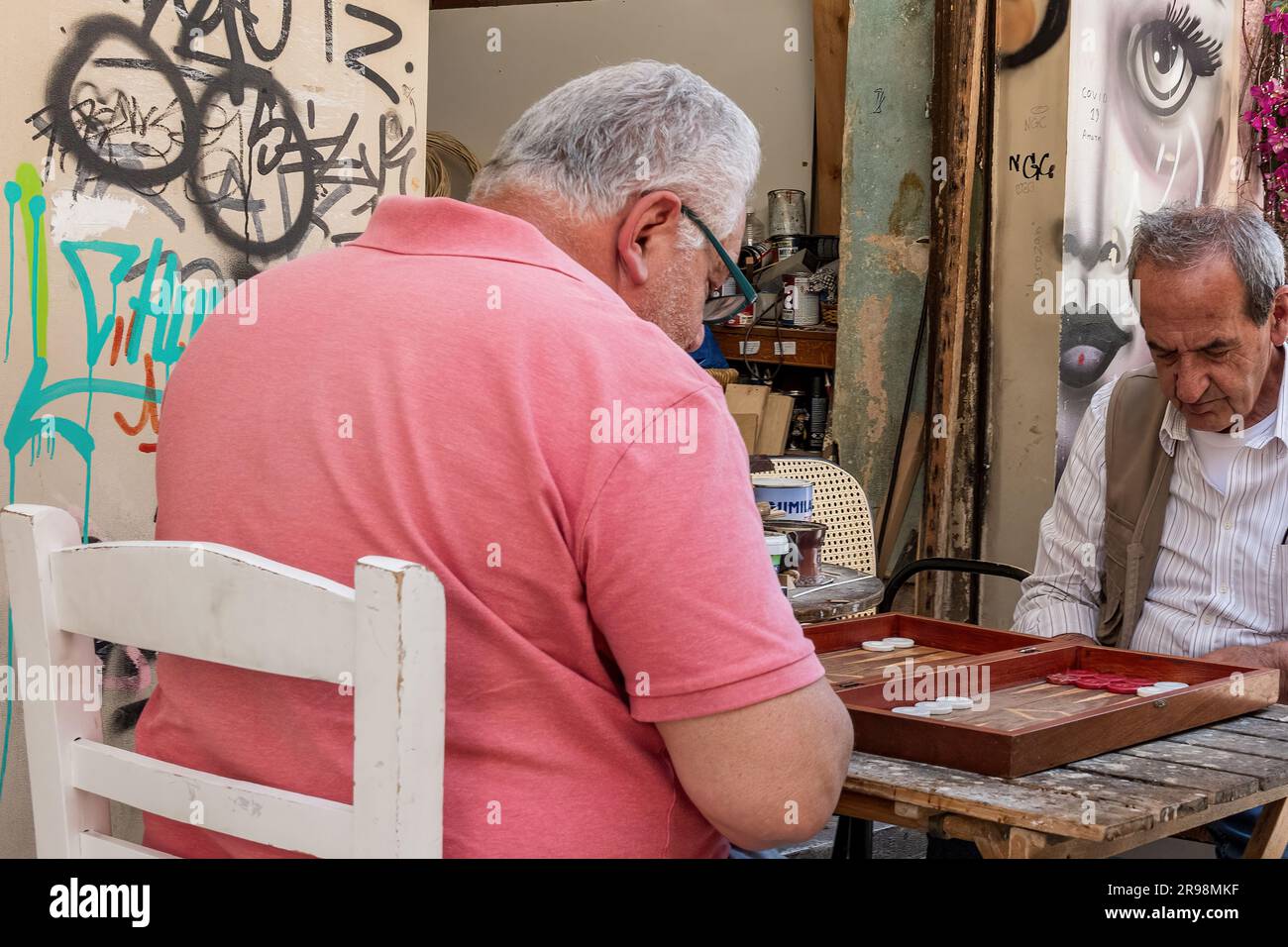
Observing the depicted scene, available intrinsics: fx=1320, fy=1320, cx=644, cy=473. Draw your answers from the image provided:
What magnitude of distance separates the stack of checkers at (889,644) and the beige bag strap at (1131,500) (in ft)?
2.75

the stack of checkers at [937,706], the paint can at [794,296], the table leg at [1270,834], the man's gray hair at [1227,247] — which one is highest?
the paint can at [794,296]

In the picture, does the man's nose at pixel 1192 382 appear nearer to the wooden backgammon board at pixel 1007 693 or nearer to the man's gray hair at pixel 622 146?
the wooden backgammon board at pixel 1007 693

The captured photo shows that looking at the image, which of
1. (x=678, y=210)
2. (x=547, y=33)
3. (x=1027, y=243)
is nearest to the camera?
(x=678, y=210)

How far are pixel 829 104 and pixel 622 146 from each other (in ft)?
17.8

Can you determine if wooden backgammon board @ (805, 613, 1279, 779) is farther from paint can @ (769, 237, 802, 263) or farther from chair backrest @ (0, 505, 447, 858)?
paint can @ (769, 237, 802, 263)

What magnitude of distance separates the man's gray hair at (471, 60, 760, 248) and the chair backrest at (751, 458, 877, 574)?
108 inches

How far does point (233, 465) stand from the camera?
1424 millimetres

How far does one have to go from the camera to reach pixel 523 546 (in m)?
1.35

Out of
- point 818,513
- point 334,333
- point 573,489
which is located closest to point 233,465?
point 334,333

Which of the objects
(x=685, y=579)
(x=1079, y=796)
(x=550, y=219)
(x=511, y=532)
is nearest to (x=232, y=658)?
(x=511, y=532)

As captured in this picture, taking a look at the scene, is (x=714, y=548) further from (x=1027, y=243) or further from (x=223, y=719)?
(x=1027, y=243)

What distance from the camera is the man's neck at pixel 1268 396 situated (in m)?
2.79

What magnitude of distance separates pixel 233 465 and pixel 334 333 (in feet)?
0.59

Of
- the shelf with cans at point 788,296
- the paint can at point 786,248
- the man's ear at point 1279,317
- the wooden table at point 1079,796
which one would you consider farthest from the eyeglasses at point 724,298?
the paint can at point 786,248
